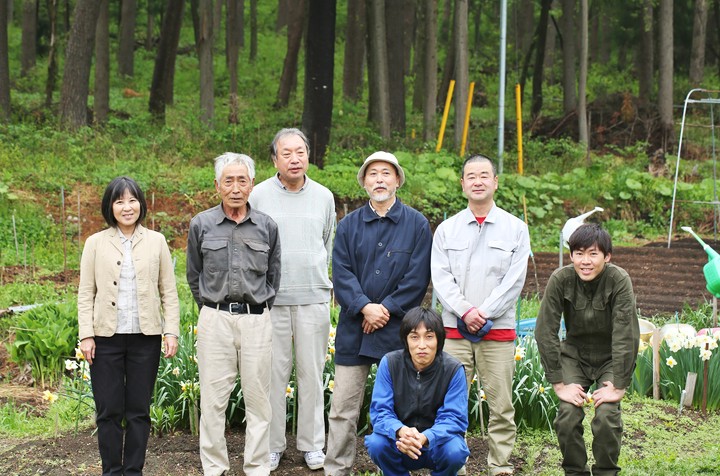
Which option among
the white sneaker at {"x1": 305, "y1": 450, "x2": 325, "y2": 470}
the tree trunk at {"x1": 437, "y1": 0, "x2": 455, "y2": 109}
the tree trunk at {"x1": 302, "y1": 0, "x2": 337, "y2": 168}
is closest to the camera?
the white sneaker at {"x1": 305, "y1": 450, "x2": 325, "y2": 470}

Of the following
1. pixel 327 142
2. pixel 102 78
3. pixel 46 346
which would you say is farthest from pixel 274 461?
pixel 102 78

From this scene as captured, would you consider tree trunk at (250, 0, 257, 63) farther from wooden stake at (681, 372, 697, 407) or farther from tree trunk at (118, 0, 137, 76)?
wooden stake at (681, 372, 697, 407)

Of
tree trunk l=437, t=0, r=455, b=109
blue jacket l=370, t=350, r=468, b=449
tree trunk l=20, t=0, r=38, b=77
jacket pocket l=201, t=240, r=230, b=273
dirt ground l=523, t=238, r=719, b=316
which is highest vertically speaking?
tree trunk l=20, t=0, r=38, b=77

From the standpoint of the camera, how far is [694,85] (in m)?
23.7

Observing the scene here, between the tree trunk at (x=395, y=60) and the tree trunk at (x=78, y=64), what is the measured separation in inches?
274

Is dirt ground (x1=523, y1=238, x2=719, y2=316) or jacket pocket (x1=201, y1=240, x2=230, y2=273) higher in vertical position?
jacket pocket (x1=201, y1=240, x2=230, y2=273)

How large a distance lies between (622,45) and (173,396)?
101 ft

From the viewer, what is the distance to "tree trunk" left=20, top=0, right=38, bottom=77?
25.7m

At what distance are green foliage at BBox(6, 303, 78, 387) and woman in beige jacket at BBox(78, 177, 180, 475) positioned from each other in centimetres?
263

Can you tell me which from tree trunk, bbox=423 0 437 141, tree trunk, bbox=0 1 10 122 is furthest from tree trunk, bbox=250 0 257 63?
tree trunk, bbox=0 1 10 122

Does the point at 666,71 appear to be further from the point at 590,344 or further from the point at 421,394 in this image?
the point at 421,394

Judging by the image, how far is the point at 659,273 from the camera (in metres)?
11.8

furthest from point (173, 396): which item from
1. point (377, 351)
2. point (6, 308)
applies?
point (6, 308)

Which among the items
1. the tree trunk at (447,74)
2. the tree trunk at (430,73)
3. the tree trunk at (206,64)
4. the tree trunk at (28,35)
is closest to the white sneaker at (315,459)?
the tree trunk at (430,73)
